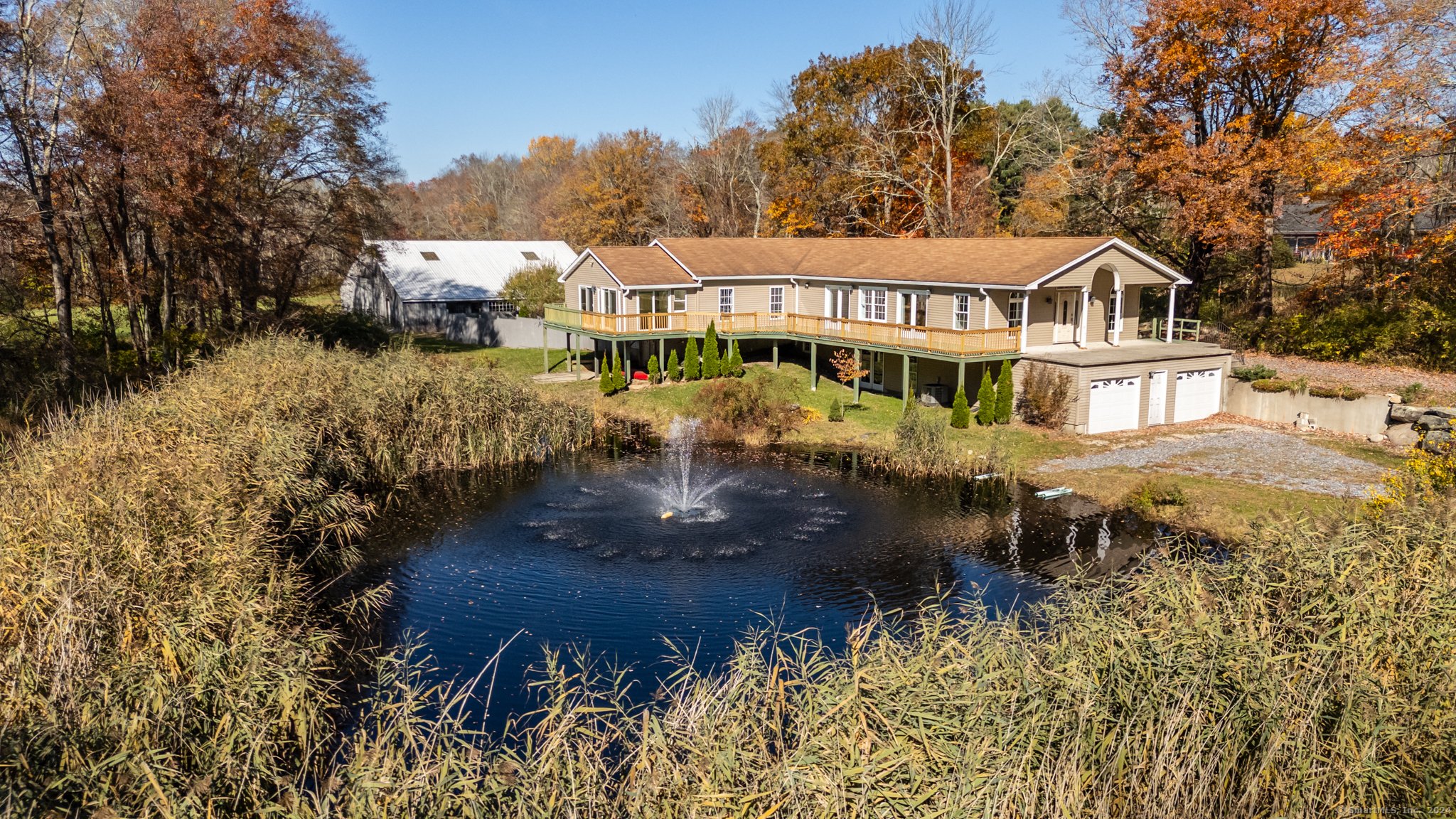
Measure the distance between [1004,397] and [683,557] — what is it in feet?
44.2

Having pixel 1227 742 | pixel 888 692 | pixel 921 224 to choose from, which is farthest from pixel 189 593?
pixel 921 224

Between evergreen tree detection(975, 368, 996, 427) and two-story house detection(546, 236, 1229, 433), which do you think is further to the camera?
two-story house detection(546, 236, 1229, 433)

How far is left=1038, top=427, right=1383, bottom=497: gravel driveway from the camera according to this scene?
19.2 metres

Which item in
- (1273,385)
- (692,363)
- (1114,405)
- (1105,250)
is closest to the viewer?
(1114,405)

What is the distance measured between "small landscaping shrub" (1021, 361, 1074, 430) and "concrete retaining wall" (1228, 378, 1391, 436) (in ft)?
19.7

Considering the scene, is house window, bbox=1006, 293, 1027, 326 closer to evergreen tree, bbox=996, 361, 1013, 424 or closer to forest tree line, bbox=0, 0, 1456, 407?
evergreen tree, bbox=996, 361, 1013, 424

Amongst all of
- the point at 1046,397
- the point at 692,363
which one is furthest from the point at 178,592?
the point at 692,363

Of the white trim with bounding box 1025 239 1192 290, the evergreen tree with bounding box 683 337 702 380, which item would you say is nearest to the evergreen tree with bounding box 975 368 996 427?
the white trim with bounding box 1025 239 1192 290

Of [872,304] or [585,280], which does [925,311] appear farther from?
[585,280]

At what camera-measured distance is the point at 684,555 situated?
52.5ft

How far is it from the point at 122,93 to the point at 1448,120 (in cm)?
3848

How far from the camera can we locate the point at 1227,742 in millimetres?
6305

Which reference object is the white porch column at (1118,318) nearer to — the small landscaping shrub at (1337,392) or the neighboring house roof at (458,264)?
the small landscaping shrub at (1337,392)

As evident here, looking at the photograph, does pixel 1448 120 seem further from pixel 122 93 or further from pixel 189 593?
pixel 122 93
